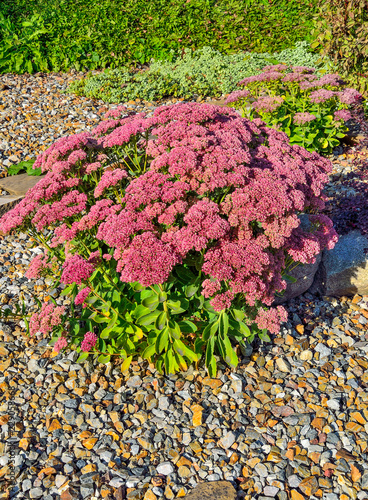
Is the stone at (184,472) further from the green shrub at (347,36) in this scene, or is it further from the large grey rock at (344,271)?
the green shrub at (347,36)

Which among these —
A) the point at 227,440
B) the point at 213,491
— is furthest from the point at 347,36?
the point at 213,491

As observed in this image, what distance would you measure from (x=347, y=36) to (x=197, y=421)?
249 inches

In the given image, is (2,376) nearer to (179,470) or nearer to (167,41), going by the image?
(179,470)

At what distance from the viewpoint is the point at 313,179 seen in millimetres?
3188

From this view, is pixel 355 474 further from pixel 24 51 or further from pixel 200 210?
pixel 24 51

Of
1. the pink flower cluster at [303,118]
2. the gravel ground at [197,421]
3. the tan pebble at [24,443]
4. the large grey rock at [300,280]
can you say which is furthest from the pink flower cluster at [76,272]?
the pink flower cluster at [303,118]

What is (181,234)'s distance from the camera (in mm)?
2549

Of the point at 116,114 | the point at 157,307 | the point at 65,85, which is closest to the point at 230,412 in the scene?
the point at 157,307

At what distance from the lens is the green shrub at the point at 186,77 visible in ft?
24.6

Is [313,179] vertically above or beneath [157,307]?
above

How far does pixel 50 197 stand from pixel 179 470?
81.8 inches

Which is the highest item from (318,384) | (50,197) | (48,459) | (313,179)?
(50,197)

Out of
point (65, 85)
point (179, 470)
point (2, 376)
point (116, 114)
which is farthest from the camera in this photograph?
point (65, 85)

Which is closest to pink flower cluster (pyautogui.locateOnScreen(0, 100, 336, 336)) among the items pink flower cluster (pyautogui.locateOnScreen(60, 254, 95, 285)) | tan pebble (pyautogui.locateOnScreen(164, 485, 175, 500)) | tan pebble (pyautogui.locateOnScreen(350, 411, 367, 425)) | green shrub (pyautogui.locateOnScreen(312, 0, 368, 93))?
pink flower cluster (pyautogui.locateOnScreen(60, 254, 95, 285))
